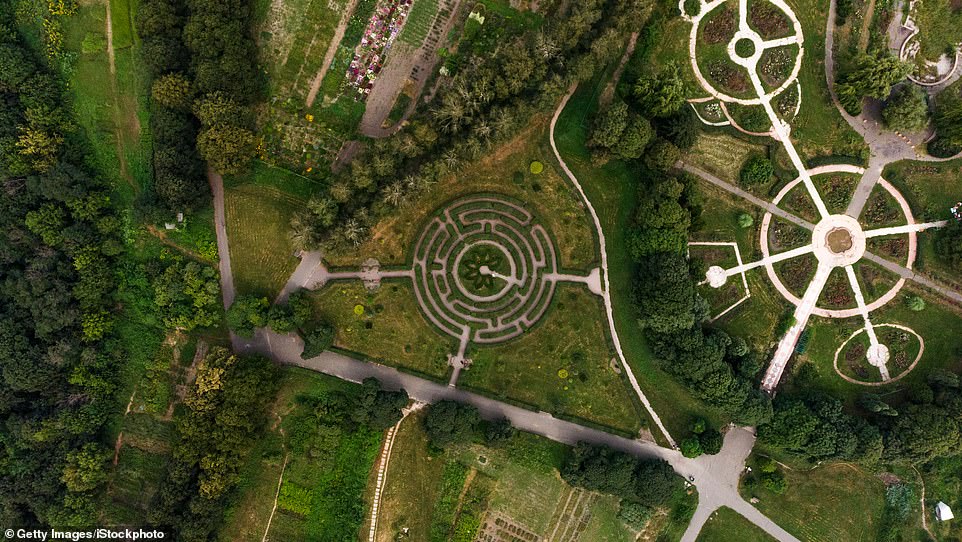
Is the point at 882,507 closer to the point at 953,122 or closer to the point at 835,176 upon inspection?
the point at 835,176

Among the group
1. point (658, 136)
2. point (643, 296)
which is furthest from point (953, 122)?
point (643, 296)

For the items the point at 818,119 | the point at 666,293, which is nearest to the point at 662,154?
the point at 666,293

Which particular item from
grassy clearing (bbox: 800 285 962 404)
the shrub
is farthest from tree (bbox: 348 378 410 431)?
grassy clearing (bbox: 800 285 962 404)

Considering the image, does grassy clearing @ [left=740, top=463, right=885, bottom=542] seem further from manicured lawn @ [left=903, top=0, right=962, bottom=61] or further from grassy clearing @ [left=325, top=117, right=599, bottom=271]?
manicured lawn @ [left=903, top=0, right=962, bottom=61]

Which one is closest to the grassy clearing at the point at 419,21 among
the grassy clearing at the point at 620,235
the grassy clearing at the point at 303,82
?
the grassy clearing at the point at 303,82

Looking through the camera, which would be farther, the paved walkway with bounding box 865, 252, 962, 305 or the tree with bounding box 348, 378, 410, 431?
the paved walkway with bounding box 865, 252, 962, 305

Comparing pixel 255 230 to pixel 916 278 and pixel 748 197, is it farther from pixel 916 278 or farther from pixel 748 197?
pixel 916 278
